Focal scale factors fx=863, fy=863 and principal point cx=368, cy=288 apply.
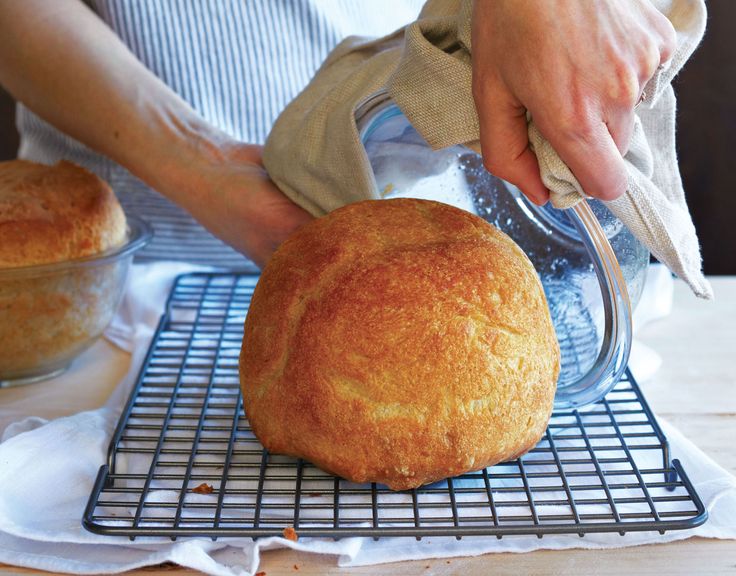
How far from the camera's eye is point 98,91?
1297 millimetres

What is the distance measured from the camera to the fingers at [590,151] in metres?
0.72

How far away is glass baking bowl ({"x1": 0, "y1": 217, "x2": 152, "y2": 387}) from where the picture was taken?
1070 mm

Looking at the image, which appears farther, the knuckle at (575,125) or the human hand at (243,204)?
the human hand at (243,204)

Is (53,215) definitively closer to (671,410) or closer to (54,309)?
(54,309)

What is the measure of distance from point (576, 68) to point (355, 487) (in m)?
0.45

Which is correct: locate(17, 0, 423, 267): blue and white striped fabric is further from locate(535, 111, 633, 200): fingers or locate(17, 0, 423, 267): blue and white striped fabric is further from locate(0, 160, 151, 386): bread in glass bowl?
locate(535, 111, 633, 200): fingers

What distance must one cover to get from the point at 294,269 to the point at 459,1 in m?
0.33

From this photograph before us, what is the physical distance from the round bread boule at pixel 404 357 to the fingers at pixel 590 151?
0.16 m

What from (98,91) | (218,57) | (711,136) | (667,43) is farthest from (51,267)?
(711,136)

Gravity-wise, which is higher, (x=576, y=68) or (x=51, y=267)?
(x=576, y=68)

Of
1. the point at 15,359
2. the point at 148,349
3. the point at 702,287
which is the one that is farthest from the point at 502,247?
the point at 15,359

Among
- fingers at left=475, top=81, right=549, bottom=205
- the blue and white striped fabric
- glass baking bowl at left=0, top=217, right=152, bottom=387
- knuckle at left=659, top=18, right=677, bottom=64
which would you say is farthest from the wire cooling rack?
the blue and white striped fabric

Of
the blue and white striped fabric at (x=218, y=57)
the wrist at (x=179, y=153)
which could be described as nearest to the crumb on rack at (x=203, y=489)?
the wrist at (x=179, y=153)

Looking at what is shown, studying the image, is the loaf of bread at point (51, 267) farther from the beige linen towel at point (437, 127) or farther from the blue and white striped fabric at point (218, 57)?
the blue and white striped fabric at point (218, 57)
